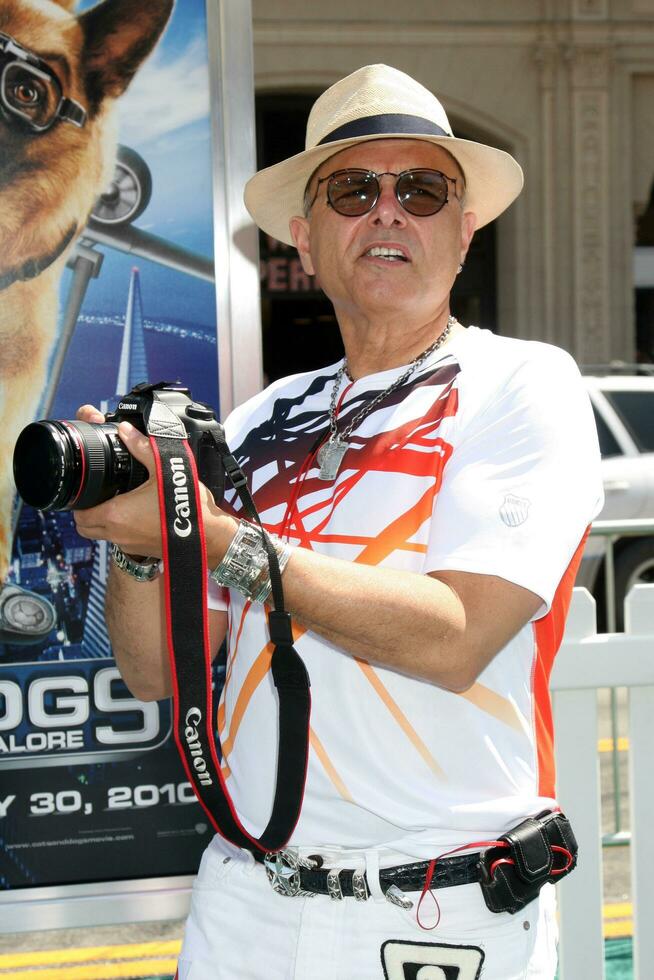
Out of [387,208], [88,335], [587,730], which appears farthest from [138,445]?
[587,730]

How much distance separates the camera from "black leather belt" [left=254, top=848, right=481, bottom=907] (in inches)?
63.7

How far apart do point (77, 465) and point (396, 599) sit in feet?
1.41

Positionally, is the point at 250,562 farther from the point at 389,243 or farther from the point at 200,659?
the point at 389,243

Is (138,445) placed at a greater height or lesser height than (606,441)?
lesser

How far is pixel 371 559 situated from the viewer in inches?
64.7

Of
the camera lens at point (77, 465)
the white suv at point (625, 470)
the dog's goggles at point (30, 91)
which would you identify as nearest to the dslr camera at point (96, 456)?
the camera lens at point (77, 465)

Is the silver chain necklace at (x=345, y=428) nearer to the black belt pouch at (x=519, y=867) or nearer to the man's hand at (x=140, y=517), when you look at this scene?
the man's hand at (x=140, y=517)

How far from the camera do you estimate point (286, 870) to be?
1.67 metres

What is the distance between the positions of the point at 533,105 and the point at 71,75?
9726 millimetres

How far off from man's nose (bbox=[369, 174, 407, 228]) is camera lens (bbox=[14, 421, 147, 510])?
593 mm

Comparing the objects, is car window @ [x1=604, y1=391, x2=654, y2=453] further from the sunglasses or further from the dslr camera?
the dslr camera

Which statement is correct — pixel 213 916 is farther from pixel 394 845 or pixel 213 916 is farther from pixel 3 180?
pixel 3 180

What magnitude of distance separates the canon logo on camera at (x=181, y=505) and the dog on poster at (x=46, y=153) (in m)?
1.00

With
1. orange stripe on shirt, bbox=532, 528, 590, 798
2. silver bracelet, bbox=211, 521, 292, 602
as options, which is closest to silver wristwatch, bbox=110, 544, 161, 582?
silver bracelet, bbox=211, 521, 292, 602
